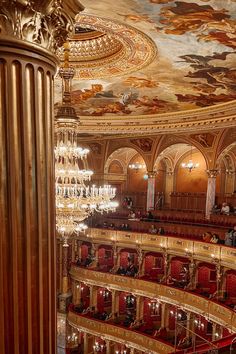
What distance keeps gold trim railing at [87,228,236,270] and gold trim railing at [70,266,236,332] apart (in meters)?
1.65

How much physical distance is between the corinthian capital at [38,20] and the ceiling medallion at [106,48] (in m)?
4.48

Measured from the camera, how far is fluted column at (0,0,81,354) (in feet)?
6.04

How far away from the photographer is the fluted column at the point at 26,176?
1841 mm

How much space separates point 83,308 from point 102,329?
284 cm

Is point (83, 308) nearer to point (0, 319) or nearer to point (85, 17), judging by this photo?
point (85, 17)

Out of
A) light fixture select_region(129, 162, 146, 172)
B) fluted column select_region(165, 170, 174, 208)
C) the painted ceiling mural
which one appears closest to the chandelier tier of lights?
the painted ceiling mural

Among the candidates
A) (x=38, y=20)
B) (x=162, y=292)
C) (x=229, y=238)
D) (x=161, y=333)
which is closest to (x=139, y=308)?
(x=161, y=333)

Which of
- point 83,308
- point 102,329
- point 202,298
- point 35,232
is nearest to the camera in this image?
point 35,232

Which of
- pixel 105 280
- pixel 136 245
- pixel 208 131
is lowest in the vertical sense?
pixel 105 280

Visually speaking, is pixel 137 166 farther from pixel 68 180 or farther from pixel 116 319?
pixel 68 180

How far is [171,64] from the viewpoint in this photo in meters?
8.63

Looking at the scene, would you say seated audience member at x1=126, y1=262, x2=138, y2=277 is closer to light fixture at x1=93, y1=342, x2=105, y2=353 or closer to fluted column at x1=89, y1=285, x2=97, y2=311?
fluted column at x1=89, y1=285, x2=97, y2=311

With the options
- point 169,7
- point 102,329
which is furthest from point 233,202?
point 169,7

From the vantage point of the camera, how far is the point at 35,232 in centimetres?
196
